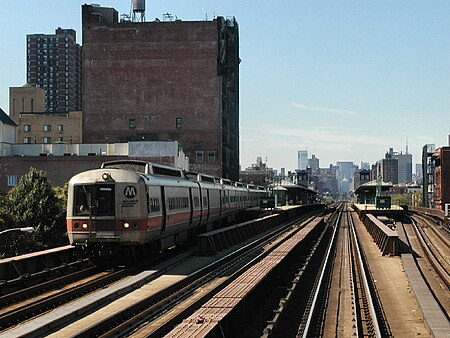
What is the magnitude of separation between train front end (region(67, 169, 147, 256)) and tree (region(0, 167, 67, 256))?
2149 cm

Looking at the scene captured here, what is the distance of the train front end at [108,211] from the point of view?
23.5 meters

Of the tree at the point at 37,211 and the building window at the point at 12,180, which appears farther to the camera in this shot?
the building window at the point at 12,180

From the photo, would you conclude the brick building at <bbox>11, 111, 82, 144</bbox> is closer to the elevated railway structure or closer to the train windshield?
the elevated railway structure

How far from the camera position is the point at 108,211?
23625 mm

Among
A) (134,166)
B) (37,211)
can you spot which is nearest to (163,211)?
(134,166)

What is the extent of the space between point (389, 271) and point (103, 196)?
12.9 metres

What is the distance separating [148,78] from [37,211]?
5760cm

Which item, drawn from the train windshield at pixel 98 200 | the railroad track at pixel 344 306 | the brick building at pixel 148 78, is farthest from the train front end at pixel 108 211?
the brick building at pixel 148 78

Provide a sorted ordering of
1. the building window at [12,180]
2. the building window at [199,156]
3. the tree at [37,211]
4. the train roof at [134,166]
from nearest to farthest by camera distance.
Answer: the train roof at [134,166]
the tree at [37,211]
the building window at [12,180]
the building window at [199,156]

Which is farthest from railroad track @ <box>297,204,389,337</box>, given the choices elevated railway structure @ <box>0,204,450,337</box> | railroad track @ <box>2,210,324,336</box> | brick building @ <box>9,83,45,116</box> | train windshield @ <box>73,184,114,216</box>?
brick building @ <box>9,83,45,116</box>

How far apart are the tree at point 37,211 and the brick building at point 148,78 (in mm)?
52175

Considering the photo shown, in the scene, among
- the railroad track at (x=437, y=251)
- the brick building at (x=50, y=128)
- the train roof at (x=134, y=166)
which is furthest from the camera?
the brick building at (x=50, y=128)

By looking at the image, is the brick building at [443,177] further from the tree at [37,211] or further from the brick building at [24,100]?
the brick building at [24,100]

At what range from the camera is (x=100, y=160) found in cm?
7425
